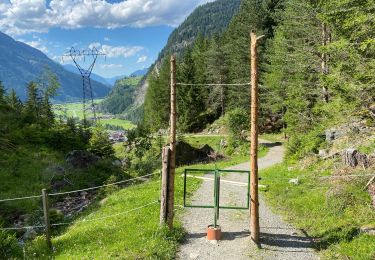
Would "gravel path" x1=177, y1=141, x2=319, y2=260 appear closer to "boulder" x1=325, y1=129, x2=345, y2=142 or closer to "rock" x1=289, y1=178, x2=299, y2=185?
"rock" x1=289, y1=178, x2=299, y2=185

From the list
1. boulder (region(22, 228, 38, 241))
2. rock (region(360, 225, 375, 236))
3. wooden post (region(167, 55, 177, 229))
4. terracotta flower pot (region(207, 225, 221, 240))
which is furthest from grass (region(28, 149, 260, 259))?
rock (region(360, 225, 375, 236))

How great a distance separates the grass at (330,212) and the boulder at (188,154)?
1789 cm

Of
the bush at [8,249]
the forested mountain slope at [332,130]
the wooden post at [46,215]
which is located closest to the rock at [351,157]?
the forested mountain slope at [332,130]

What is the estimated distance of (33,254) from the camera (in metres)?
13.5

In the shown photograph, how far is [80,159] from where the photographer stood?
3391 cm

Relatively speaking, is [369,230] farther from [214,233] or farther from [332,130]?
[332,130]

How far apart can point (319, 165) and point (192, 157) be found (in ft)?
60.5

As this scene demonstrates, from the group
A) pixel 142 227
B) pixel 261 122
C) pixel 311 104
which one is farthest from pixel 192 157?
pixel 142 227

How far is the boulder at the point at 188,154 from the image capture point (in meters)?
38.8

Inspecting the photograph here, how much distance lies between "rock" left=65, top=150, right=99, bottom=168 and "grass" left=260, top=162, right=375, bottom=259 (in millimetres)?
18171

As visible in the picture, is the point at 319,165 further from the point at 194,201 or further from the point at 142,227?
the point at 142,227

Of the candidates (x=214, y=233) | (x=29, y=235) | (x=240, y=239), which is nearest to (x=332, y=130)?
(x=240, y=239)

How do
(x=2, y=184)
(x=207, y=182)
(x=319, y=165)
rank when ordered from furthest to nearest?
(x=2, y=184), (x=207, y=182), (x=319, y=165)

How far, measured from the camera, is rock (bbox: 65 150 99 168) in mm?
33219
